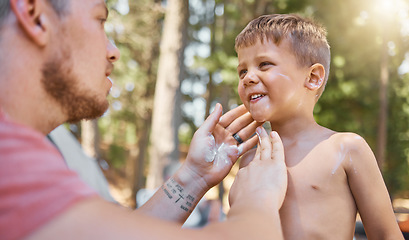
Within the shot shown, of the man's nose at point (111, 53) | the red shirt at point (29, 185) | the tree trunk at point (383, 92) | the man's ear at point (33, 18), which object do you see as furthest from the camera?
the tree trunk at point (383, 92)

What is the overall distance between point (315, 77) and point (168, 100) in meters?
5.28

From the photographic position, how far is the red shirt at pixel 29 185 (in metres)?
0.72

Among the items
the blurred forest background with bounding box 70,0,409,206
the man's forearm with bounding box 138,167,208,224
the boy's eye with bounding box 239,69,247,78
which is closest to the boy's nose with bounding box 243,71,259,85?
the boy's eye with bounding box 239,69,247,78

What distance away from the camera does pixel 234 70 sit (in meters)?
8.92

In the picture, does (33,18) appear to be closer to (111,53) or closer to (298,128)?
(111,53)

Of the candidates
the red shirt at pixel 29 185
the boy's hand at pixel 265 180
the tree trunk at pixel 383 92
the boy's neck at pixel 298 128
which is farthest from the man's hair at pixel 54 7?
the tree trunk at pixel 383 92

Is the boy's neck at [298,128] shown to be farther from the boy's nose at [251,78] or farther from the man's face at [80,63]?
the man's face at [80,63]

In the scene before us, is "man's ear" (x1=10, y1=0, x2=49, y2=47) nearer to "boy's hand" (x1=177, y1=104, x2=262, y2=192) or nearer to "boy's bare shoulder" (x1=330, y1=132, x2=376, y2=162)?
"boy's hand" (x1=177, y1=104, x2=262, y2=192)

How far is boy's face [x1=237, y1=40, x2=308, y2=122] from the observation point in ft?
5.53

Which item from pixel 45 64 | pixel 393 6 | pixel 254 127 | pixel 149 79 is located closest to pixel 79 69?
pixel 45 64

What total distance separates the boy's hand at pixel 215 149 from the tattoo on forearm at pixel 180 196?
56mm

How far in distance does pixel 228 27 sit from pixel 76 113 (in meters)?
13.4

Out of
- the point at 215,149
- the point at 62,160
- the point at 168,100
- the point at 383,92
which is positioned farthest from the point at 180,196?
the point at 383,92

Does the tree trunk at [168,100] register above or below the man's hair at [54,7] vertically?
below
